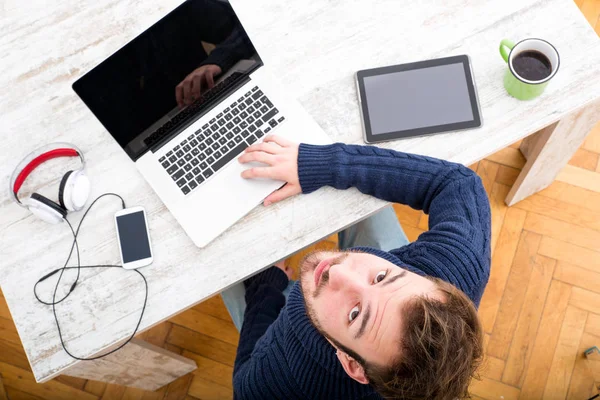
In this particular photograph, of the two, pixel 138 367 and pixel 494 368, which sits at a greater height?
pixel 138 367

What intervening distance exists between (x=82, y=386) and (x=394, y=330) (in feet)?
4.49

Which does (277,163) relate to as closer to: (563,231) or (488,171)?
(488,171)

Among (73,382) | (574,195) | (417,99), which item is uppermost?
(417,99)

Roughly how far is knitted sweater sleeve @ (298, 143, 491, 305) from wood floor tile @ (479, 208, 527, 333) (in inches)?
29.2

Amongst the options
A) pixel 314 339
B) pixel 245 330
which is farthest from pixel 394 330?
pixel 245 330

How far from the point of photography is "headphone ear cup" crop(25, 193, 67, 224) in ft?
3.58

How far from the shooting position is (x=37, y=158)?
116 cm

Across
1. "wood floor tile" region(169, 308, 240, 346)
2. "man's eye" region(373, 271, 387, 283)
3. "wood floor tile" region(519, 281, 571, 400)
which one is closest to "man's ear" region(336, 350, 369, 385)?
"man's eye" region(373, 271, 387, 283)

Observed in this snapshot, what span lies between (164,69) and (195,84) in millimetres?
80

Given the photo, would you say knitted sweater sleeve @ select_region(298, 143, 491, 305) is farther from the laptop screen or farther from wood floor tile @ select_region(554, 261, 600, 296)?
wood floor tile @ select_region(554, 261, 600, 296)

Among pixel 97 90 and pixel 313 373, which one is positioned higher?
pixel 97 90

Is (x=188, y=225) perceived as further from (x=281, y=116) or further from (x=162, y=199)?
(x=281, y=116)

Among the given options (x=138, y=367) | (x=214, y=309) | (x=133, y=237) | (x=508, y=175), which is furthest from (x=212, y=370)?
(x=508, y=175)

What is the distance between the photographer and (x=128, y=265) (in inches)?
43.5
